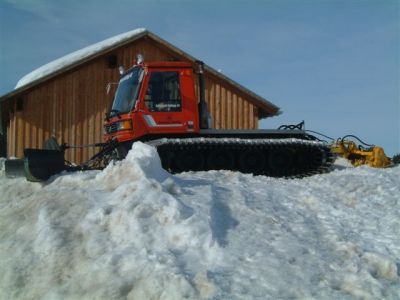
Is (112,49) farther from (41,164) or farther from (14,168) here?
(41,164)

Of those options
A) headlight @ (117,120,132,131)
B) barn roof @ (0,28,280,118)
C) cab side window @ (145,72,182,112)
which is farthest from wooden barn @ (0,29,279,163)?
cab side window @ (145,72,182,112)

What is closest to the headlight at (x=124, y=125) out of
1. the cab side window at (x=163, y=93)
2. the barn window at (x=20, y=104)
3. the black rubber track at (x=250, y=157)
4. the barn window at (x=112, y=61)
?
the cab side window at (x=163, y=93)

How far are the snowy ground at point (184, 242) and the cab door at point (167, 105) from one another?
2.93 metres

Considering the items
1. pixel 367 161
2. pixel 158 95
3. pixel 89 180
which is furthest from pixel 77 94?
pixel 89 180

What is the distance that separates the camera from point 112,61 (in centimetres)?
1942

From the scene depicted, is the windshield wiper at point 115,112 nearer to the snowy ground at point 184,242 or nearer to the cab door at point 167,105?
the cab door at point 167,105

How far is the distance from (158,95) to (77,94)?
9.36m

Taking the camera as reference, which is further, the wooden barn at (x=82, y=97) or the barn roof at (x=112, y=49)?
the wooden barn at (x=82, y=97)

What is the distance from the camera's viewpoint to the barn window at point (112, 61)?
763 inches

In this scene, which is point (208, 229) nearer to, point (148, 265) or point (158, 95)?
point (148, 265)

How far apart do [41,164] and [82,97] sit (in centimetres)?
1112

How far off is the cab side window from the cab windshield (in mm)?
278

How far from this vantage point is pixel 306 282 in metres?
4.63

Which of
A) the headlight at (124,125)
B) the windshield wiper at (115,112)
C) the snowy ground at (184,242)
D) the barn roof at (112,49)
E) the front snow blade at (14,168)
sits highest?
the barn roof at (112,49)
